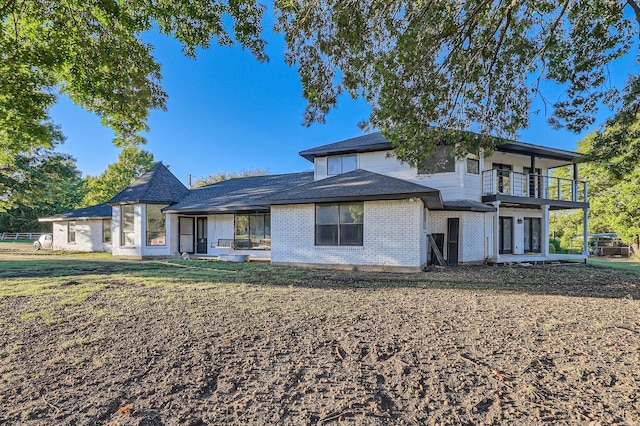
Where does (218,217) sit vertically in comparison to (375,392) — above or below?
above

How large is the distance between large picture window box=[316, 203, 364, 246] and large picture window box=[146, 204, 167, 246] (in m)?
9.22

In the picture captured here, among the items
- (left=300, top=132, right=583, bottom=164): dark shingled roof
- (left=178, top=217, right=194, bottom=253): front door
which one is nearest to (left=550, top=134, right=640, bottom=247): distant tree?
(left=300, top=132, right=583, bottom=164): dark shingled roof

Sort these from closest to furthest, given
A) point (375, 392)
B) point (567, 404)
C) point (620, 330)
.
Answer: point (567, 404) → point (375, 392) → point (620, 330)

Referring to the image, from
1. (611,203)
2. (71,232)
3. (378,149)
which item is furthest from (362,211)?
(611,203)

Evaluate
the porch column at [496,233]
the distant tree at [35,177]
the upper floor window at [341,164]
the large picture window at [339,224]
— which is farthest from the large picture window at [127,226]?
the porch column at [496,233]

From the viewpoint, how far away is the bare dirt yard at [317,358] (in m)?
2.67

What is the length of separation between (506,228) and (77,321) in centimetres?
1751

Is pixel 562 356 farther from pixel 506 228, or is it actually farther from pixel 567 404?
pixel 506 228

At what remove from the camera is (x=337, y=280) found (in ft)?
31.0

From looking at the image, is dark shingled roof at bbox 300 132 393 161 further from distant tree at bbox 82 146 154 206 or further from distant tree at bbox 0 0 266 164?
distant tree at bbox 82 146 154 206

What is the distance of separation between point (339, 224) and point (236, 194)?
7.83m

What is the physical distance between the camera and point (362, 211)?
11.8 meters

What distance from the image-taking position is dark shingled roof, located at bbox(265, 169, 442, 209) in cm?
1063

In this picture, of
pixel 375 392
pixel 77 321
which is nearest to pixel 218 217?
pixel 77 321
